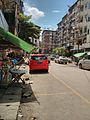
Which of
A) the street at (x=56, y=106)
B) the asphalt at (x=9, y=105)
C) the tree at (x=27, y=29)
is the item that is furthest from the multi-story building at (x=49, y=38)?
the asphalt at (x=9, y=105)

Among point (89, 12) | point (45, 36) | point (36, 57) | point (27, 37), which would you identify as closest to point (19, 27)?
point (27, 37)

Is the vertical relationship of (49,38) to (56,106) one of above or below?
above

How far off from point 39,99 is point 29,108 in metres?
1.70

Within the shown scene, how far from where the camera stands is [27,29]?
2559 inches

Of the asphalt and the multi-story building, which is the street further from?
the multi-story building

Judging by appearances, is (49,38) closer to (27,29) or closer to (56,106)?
(27,29)

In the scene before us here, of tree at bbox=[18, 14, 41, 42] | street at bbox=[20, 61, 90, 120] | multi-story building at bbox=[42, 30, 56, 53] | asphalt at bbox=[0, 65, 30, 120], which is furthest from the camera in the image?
multi-story building at bbox=[42, 30, 56, 53]

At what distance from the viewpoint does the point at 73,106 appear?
9781 mm

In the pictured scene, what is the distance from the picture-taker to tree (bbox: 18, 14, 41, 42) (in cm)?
6412

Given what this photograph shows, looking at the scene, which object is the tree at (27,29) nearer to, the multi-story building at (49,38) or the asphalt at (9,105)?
the asphalt at (9,105)

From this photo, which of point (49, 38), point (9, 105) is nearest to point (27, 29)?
point (9, 105)

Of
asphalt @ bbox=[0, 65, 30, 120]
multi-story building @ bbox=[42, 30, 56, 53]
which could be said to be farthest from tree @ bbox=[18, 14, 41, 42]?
multi-story building @ bbox=[42, 30, 56, 53]

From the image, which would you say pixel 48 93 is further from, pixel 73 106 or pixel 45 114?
pixel 45 114

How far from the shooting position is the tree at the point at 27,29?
64125 mm
